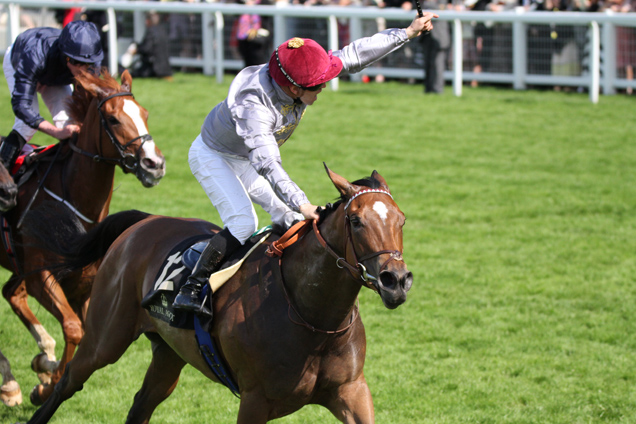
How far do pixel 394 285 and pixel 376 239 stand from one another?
0.75 feet

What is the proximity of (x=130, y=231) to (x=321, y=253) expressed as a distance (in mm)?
1515

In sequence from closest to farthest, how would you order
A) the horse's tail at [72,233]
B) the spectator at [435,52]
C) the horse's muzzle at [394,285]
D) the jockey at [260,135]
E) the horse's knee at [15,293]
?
the horse's muzzle at [394,285]
the jockey at [260,135]
the horse's tail at [72,233]
the horse's knee at [15,293]
the spectator at [435,52]

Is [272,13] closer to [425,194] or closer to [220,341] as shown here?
[425,194]

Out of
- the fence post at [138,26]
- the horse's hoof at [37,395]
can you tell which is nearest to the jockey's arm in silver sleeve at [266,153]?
the horse's hoof at [37,395]

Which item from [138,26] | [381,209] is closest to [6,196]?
[381,209]

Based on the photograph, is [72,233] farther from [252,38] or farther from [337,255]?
[252,38]

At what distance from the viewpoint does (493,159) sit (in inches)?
433

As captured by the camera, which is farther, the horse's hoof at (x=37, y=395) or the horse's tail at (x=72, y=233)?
the horse's hoof at (x=37, y=395)

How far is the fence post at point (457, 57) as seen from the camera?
12.9 metres

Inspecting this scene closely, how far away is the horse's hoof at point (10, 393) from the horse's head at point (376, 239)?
2.80 metres

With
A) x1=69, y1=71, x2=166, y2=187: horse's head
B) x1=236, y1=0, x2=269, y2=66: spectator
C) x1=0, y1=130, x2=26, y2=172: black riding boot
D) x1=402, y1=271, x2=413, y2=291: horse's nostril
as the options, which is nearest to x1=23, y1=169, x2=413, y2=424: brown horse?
x1=402, y1=271, x2=413, y2=291: horse's nostril

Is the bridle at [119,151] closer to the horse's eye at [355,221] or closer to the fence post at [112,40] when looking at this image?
the horse's eye at [355,221]

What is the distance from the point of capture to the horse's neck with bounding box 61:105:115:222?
5.46 m

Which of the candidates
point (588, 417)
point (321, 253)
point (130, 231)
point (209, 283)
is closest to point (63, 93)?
point (130, 231)
